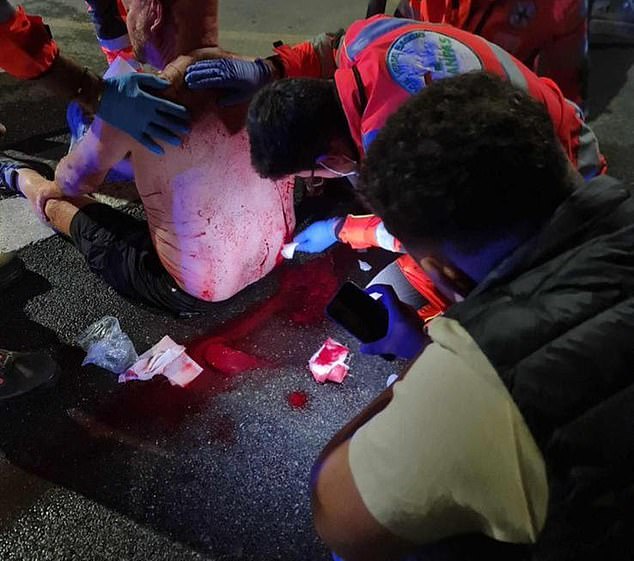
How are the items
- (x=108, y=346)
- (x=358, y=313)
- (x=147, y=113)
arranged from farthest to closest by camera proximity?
(x=108, y=346)
(x=147, y=113)
(x=358, y=313)

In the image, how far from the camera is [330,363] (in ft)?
8.10

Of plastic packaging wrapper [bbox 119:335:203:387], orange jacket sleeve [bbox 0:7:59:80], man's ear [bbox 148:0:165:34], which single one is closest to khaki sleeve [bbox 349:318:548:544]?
plastic packaging wrapper [bbox 119:335:203:387]

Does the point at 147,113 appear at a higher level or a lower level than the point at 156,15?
lower

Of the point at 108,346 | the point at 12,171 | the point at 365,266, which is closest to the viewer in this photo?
the point at 108,346

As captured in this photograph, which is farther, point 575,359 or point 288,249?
point 288,249

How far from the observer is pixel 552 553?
1048mm

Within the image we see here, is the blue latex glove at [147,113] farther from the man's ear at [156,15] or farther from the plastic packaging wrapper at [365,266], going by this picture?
the plastic packaging wrapper at [365,266]

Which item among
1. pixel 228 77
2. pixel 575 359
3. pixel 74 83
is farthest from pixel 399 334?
pixel 74 83

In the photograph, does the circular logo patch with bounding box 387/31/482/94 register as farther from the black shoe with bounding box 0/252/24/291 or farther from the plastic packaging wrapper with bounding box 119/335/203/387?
the black shoe with bounding box 0/252/24/291

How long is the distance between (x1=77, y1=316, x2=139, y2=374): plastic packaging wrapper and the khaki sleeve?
1647mm

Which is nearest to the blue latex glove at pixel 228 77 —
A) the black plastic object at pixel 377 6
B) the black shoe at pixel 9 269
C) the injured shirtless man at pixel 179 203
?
the injured shirtless man at pixel 179 203

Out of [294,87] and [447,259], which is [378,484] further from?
[294,87]

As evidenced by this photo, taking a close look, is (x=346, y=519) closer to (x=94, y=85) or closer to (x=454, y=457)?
(x=454, y=457)

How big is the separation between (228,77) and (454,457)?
1555mm
